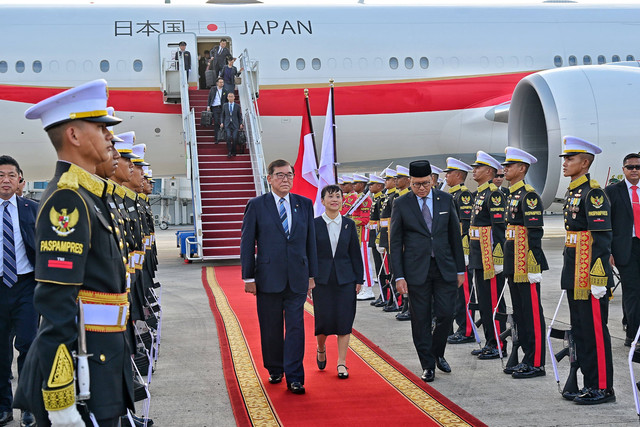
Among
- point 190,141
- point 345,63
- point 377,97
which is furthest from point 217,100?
point 377,97

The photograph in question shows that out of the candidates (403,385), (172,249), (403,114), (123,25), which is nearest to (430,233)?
(403,385)

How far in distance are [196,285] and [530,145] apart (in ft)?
19.5

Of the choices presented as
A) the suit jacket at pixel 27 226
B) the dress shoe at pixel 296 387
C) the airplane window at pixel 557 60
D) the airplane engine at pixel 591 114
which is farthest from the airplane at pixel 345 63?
the suit jacket at pixel 27 226

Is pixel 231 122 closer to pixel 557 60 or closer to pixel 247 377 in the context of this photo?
pixel 557 60

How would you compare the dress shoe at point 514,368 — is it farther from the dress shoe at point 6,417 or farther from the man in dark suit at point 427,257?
the dress shoe at point 6,417

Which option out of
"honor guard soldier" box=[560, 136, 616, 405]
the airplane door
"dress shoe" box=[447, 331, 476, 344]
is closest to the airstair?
the airplane door

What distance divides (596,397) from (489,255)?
1762 millimetres

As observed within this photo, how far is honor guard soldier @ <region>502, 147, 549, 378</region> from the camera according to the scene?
204 inches

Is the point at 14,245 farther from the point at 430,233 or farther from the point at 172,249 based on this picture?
the point at 172,249

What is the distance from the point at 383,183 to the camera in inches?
431

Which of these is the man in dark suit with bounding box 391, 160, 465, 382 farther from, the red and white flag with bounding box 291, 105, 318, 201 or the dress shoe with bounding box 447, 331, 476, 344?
the red and white flag with bounding box 291, 105, 318, 201

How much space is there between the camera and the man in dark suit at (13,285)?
446cm

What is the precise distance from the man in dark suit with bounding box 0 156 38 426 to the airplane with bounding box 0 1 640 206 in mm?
8656

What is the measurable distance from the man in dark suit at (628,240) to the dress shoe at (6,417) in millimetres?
4595
